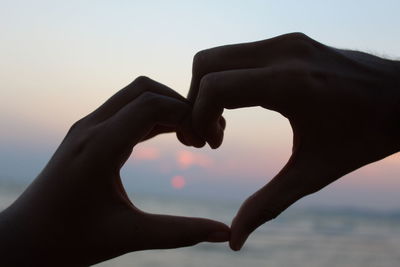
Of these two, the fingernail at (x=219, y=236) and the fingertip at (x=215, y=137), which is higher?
the fingertip at (x=215, y=137)

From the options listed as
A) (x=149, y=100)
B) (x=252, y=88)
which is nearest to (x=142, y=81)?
(x=149, y=100)

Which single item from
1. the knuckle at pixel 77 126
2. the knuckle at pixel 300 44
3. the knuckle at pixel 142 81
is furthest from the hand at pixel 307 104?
the knuckle at pixel 77 126

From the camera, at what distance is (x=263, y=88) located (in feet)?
3.92

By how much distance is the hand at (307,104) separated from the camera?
120 centimetres

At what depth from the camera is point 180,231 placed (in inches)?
49.5

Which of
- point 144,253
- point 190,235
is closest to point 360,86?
point 190,235

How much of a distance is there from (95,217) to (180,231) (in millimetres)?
239

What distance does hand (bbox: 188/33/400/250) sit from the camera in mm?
1202

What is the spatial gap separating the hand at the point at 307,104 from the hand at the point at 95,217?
0.15 metres

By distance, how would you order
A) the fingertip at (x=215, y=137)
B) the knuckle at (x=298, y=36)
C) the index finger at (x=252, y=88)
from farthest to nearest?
the fingertip at (x=215, y=137) < the knuckle at (x=298, y=36) < the index finger at (x=252, y=88)

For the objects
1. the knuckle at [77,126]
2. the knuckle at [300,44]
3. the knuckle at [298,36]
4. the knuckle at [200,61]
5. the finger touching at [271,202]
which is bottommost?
the finger touching at [271,202]

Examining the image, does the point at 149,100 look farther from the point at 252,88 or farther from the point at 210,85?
the point at 252,88

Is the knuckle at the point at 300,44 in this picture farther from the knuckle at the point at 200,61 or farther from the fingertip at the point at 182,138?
the fingertip at the point at 182,138

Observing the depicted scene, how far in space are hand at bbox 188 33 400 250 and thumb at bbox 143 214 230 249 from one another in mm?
44
